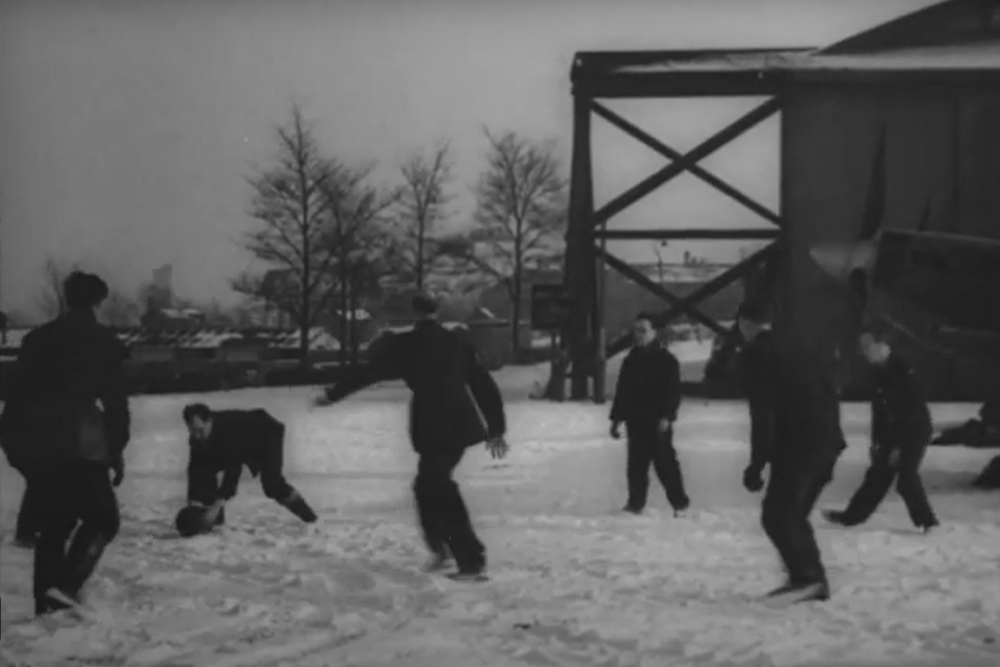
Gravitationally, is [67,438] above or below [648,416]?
above

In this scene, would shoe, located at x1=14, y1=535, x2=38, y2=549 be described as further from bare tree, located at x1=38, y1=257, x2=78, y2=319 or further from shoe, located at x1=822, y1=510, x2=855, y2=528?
shoe, located at x1=822, y1=510, x2=855, y2=528

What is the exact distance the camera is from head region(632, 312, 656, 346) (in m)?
5.99

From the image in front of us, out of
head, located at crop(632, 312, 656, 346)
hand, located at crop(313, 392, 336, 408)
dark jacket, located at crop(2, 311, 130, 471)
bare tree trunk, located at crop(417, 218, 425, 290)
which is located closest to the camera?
dark jacket, located at crop(2, 311, 130, 471)

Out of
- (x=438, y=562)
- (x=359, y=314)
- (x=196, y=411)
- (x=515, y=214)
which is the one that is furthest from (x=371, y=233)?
Answer: (x=438, y=562)

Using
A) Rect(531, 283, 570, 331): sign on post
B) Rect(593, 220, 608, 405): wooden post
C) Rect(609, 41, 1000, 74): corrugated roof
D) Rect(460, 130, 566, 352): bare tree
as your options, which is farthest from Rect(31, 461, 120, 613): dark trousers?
Rect(609, 41, 1000, 74): corrugated roof

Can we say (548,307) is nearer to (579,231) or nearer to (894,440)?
(579,231)

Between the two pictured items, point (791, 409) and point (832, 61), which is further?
point (832, 61)

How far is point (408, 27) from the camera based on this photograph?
5.45m

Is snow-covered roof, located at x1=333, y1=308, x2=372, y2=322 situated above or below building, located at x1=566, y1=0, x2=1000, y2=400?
below

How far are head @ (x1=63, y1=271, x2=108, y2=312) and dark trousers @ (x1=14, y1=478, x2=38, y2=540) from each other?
649 millimetres

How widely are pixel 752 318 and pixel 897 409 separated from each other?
1672 mm

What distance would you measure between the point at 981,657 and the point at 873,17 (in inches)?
99.1

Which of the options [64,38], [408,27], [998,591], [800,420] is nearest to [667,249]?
[800,420]

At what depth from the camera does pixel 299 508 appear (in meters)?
6.07
